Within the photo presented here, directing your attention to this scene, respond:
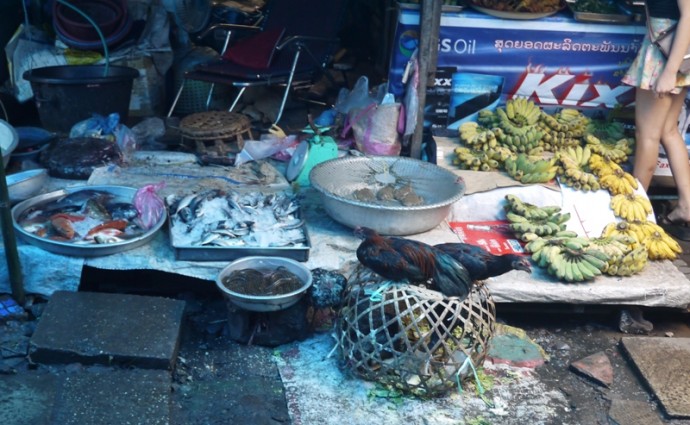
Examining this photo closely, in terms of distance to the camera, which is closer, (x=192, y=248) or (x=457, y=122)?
(x=192, y=248)

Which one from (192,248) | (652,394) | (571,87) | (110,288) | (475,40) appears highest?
(475,40)

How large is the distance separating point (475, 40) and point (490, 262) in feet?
8.64

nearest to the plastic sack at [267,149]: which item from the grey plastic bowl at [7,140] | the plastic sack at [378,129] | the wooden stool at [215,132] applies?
the wooden stool at [215,132]

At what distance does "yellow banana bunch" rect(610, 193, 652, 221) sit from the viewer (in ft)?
17.0

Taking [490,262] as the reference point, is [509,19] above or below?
above

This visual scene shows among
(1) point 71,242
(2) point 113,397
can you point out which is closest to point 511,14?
(1) point 71,242

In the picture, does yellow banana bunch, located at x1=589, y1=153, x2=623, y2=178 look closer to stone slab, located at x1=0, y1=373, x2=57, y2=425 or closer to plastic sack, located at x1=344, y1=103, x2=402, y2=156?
plastic sack, located at x1=344, y1=103, x2=402, y2=156

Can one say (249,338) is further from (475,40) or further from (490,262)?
(475,40)

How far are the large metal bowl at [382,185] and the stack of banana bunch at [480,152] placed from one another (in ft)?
1.54

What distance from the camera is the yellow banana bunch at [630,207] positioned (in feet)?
17.0

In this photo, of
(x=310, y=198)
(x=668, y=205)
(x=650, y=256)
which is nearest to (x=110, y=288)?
(x=310, y=198)

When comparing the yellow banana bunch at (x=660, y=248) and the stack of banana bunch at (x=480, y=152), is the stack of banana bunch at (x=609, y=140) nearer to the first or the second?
the stack of banana bunch at (x=480, y=152)

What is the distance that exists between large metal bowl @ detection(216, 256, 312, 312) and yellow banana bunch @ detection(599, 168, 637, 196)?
8.05 feet

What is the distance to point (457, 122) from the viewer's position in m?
6.11
